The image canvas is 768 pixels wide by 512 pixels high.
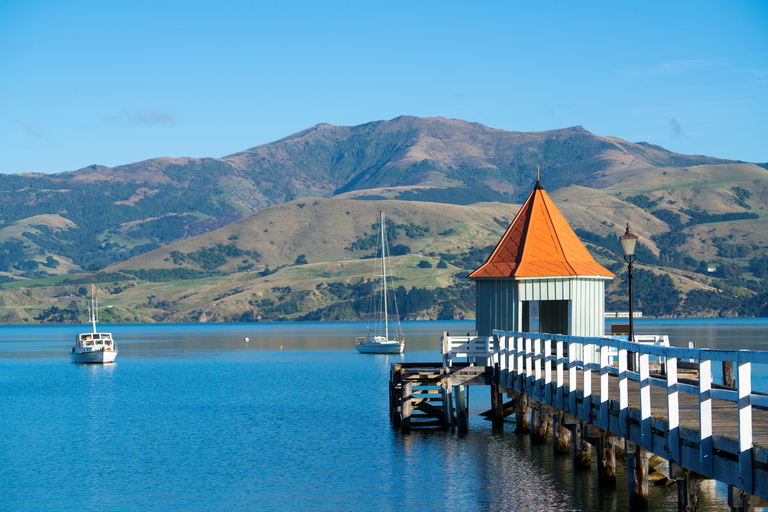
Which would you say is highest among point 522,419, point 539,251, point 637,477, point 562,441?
point 539,251

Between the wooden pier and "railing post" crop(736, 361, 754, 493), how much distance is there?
0.01m

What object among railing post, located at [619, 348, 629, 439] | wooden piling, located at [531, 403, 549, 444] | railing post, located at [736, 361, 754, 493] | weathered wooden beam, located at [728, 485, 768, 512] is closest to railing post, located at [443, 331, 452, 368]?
wooden piling, located at [531, 403, 549, 444]

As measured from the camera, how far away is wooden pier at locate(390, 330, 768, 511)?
A: 12961mm

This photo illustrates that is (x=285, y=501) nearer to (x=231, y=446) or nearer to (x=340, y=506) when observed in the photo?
(x=340, y=506)

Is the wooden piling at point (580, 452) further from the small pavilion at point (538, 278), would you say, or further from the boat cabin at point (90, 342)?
the boat cabin at point (90, 342)

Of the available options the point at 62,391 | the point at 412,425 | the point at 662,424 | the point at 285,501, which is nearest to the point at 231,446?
the point at 412,425

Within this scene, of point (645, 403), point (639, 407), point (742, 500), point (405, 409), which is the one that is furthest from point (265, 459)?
point (742, 500)

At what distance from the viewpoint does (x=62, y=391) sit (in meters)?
66.7

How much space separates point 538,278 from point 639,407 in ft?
48.5

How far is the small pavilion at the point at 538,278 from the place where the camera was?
109 feet

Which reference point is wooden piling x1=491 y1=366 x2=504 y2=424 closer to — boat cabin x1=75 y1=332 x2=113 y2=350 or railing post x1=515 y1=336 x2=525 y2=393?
railing post x1=515 y1=336 x2=525 y2=393

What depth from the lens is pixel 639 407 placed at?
18.5 meters

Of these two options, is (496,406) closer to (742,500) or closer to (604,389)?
(604,389)

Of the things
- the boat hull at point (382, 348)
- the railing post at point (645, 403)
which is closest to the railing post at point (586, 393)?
the railing post at point (645, 403)
